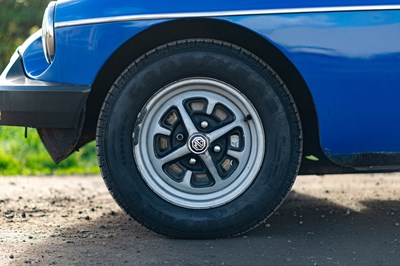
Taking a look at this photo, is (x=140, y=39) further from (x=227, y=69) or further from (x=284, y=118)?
(x=284, y=118)

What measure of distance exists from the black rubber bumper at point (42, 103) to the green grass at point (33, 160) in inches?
111

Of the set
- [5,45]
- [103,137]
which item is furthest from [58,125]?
[5,45]

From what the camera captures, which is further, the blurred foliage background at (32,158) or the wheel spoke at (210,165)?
the blurred foliage background at (32,158)

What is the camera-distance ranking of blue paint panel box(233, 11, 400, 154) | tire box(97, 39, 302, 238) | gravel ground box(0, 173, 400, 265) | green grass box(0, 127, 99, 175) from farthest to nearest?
green grass box(0, 127, 99, 175) → tire box(97, 39, 302, 238) → blue paint panel box(233, 11, 400, 154) → gravel ground box(0, 173, 400, 265)

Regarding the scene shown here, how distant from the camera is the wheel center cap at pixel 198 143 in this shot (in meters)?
3.93

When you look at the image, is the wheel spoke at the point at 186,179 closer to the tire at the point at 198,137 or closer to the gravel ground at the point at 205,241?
the tire at the point at 198,137

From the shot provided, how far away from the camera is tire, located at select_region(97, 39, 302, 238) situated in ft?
12.8

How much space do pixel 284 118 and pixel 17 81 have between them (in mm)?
1449

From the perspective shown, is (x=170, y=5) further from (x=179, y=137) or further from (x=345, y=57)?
(x=345, y=57)

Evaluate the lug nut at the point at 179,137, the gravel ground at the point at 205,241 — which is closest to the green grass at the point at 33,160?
the gravel ground at the point at 205,241

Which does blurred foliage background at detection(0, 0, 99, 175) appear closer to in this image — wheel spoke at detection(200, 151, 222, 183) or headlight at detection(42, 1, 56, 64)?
headlight at detection(42, 1, 56, 64)

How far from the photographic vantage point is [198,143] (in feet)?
12.9

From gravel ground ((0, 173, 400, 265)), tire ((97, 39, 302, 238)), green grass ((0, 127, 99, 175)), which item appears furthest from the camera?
green grass ((0, 127, 99, 175))

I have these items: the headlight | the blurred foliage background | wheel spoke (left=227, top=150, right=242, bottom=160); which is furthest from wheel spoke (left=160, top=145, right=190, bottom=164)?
the blurred foliage background
